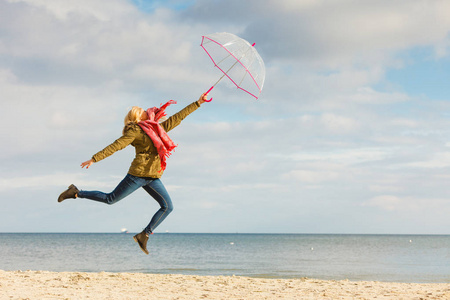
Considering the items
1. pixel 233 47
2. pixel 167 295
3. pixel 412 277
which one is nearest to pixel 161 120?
pixel 233 47

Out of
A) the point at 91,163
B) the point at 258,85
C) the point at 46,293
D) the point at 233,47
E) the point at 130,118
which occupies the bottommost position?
the point at 46,293

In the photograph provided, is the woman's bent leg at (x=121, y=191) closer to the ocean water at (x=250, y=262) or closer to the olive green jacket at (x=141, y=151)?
the olive green jacket at (x=141, y=151)

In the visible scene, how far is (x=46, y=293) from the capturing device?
8.84m

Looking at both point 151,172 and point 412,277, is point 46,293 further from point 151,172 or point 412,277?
point 412,277

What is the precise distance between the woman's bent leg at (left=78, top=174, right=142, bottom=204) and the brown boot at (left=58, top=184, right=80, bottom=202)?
1.18ft

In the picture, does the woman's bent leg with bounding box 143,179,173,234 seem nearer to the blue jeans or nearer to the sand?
the blue jeans

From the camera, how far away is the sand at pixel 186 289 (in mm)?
9086

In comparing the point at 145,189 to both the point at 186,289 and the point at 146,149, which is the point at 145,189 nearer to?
the point at 146,149

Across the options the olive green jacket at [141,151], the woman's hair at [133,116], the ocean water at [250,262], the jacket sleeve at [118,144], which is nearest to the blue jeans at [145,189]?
the olive green jacket at [141,151]

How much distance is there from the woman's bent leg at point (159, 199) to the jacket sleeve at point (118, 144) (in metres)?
0.73

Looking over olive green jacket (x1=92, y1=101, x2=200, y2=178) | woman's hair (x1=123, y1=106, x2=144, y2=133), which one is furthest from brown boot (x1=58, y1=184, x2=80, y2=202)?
woman's hair (x1=123, y1=106, x2=144, y2=133)

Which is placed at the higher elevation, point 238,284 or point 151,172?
point 151,172

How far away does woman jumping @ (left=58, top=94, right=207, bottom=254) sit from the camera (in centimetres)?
657

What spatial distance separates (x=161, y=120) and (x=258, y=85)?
1.74 metres
